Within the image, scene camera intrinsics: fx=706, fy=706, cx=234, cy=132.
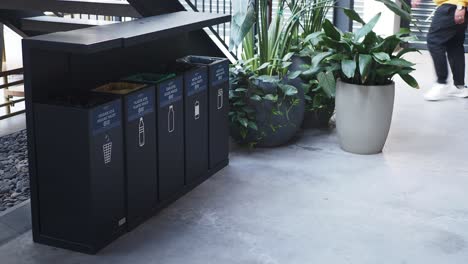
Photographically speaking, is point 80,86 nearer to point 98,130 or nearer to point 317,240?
Answer: point 98,130

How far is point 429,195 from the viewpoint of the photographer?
4.12m

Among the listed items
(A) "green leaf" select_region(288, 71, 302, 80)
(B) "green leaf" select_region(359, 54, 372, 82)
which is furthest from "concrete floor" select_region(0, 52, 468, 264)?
(B) "green leaf" select_region(359, 54, 372, 82)

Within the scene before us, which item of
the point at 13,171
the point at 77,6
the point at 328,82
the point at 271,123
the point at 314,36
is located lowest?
the point at 13,171

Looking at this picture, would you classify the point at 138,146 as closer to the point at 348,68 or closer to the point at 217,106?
the point at 217,106

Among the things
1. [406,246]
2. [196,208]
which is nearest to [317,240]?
[406,246]

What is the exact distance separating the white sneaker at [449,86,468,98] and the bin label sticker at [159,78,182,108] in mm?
3572

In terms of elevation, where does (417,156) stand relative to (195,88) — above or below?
below

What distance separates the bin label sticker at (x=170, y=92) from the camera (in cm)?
370

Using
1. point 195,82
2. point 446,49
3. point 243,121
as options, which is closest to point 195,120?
point 195,82

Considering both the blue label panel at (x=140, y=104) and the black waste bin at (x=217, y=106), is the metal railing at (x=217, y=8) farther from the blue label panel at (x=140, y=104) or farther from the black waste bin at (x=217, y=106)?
the blue label panel at (x=140, y=104)

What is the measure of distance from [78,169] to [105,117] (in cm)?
26

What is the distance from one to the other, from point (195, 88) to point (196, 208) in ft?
2.30

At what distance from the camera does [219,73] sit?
4.36 meters

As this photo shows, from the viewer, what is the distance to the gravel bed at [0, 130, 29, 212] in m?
4.12
